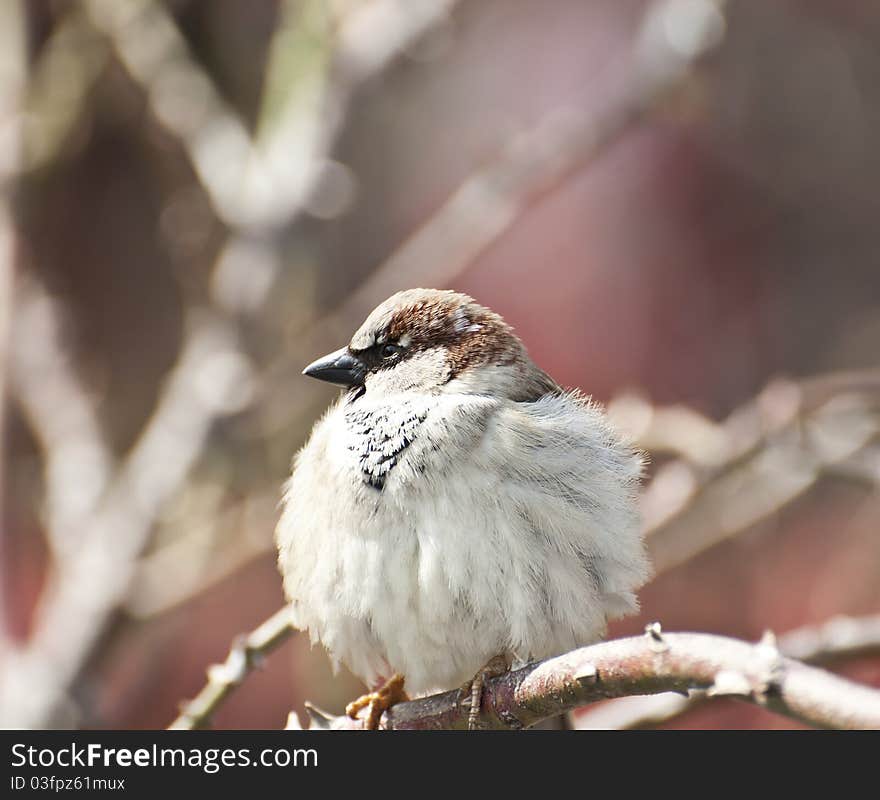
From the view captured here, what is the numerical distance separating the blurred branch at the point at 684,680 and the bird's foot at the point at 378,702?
0.36 metres

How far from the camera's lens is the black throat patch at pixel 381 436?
2295 millimetres

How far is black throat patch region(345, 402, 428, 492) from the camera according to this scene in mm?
2295

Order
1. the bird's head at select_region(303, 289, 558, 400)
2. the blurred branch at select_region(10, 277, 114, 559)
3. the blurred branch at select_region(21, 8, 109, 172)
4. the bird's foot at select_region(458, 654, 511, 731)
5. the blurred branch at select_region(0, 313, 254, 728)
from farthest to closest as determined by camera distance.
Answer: the blurred branch at select_region(21, 8, 109, 172), the blurred branch at select_region(10, 277, 114, 559), the blurred branch at select_region(0, 313, 254, 728), the bird's head at select_region(303, 289, 558, 400), the bird's foot at select_region(458, 654, 511, 731)

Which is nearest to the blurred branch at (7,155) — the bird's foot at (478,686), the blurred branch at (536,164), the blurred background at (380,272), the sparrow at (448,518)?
the blurred background at (380,272)

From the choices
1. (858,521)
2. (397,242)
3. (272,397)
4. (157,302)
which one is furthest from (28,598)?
(858,521)

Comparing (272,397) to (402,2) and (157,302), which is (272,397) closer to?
(402,2)

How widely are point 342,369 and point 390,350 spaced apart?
0.36 ft

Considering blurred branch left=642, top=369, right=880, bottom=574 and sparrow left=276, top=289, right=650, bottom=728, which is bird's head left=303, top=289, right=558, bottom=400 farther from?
blurred branch left=642, top=369, right=880, bottom=574

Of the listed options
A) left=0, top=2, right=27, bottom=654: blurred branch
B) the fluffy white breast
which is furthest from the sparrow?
left=0, top=2, right=27, bottom=654: blurred branch

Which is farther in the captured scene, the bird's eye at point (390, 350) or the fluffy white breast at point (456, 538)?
the bird's eye at point (390, 350)

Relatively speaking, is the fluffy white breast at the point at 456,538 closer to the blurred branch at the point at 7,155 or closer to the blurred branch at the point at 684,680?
the blurred branch at the point at 684,680

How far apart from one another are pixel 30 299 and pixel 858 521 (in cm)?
283

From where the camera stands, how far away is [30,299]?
3.79 meters

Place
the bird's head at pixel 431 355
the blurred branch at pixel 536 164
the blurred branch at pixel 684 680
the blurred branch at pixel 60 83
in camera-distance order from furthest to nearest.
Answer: the blurred branch at pixel 60 83
the blurred branch at pixel 536 164
the bird's head at pixel 431 355
the blurred branch at pixel 684 680
